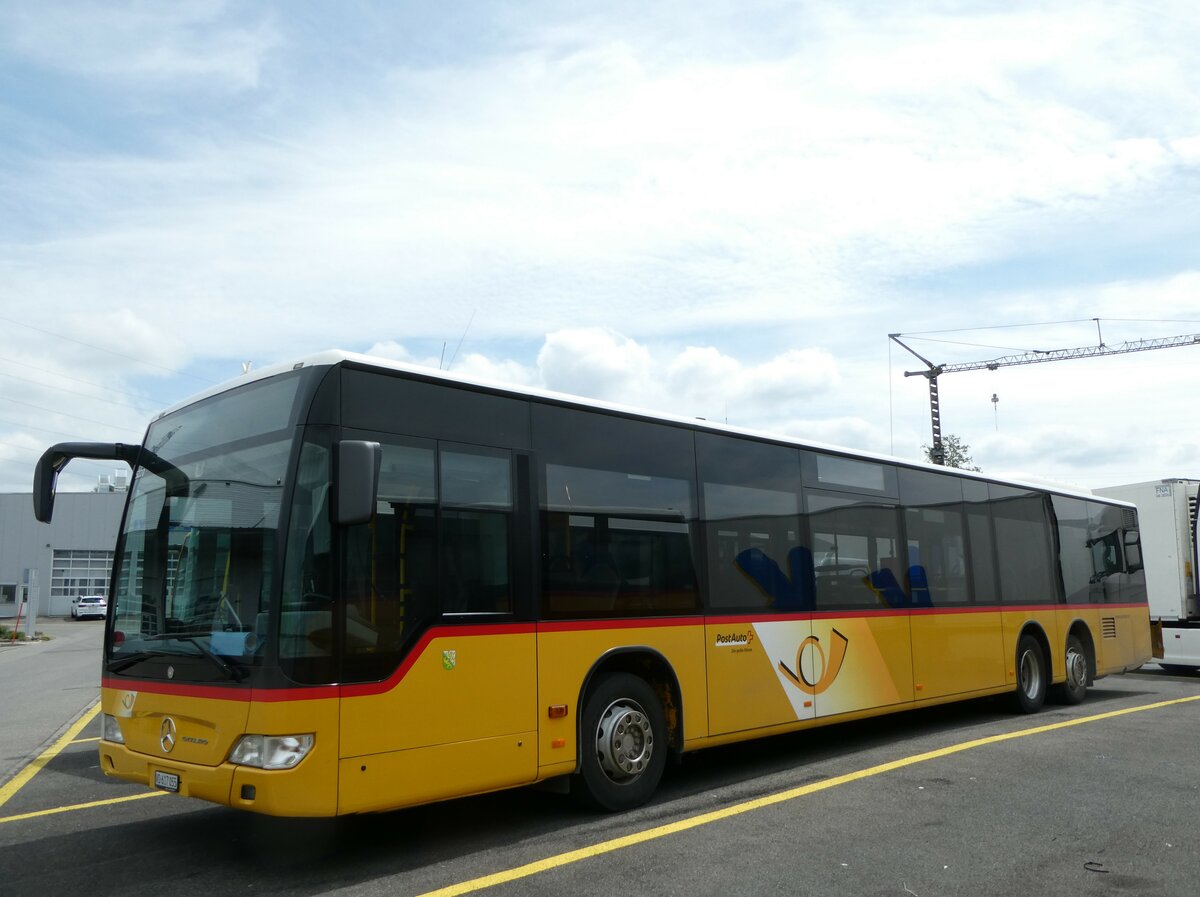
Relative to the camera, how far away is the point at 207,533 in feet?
20.6

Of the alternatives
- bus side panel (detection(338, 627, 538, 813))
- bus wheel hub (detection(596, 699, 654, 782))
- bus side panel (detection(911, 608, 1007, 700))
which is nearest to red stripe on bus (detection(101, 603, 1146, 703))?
bus side panel (detection(338, 627, 538, 813))

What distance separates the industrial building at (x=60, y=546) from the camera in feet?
219

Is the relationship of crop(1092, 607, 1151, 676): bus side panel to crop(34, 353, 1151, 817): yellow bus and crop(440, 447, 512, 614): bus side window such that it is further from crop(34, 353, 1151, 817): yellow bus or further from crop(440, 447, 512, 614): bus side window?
crop(440, 447, 512, 614): bus side window

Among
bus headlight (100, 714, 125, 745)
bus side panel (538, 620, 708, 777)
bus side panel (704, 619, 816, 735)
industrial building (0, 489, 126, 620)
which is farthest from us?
industrial building (0, 489, 126, 620)

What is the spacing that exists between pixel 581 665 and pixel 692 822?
1.26m

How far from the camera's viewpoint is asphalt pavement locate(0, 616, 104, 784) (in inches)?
457

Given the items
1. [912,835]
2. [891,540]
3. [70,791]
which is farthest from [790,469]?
[70,791]

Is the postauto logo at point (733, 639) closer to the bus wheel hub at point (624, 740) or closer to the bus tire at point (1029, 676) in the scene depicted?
the bus wheel hub at point (624, 740)

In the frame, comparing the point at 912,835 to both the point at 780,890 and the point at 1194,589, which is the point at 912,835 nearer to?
the point at 780,890

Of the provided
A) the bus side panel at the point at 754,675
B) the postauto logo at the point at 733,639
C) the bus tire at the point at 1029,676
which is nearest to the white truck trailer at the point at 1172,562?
the bus tire at the point at 1029,676

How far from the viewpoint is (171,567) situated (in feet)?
21.3

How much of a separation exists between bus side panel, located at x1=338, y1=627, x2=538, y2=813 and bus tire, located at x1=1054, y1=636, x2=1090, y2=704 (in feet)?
31.5

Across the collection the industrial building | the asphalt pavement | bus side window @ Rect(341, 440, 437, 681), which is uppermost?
the industrial building

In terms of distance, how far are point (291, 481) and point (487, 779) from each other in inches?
86.7
